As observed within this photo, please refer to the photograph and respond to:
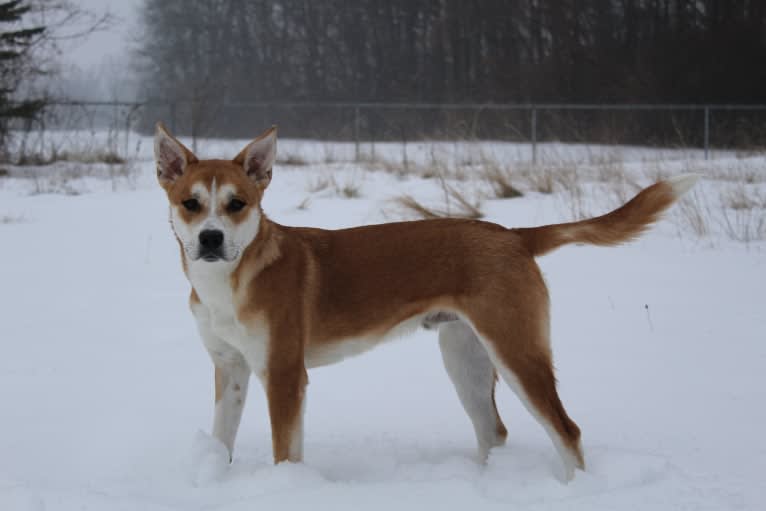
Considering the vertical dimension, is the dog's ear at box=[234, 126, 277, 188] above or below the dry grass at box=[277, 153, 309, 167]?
above

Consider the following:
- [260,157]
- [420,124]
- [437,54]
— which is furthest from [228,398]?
[437,54]

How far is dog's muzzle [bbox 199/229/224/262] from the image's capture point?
298 centimetres

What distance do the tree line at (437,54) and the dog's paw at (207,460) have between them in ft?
48.6

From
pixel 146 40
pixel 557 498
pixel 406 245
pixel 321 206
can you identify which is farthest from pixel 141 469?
pixel 146 40

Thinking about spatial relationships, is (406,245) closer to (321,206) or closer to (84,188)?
(321,206)

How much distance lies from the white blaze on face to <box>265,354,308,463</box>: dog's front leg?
465 mm

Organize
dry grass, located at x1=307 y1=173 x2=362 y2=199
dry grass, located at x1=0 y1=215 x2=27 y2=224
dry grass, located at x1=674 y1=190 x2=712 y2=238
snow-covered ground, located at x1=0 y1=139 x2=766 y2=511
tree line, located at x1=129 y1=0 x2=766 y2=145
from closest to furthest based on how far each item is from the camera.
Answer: snow-covered ground, located at x1=0 y1=139 x2=766 y2=511
dry grass, located at x1=674 y1=190 x2=712 y2=238
dry grass, located at x1=0 y1=215 x2=27 y2=224
dry grass, located at x1=307 y1=173 x2=362 y2=199
tree line, located at x1=129 y1=0 x2=766 y2=145

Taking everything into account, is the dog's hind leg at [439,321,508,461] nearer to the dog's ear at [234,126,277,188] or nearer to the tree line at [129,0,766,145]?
the dog's ear at [234,126,277,188]

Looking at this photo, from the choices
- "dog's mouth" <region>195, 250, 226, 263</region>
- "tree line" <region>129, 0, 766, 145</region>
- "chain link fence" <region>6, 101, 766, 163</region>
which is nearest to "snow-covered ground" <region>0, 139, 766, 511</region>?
"dog's mouth" <region>195, 250, 226, 263</region>

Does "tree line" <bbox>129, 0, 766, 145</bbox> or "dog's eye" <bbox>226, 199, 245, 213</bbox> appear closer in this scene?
"dog's eye" <bbox>226, 199, 245, 213</bbox>

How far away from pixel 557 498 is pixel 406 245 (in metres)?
1.15

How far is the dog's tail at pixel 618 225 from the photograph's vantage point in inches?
132

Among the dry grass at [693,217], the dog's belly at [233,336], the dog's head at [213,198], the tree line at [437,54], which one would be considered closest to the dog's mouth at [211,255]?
the dog's head at [213,198]

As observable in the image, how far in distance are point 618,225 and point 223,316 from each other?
5.41 ft
